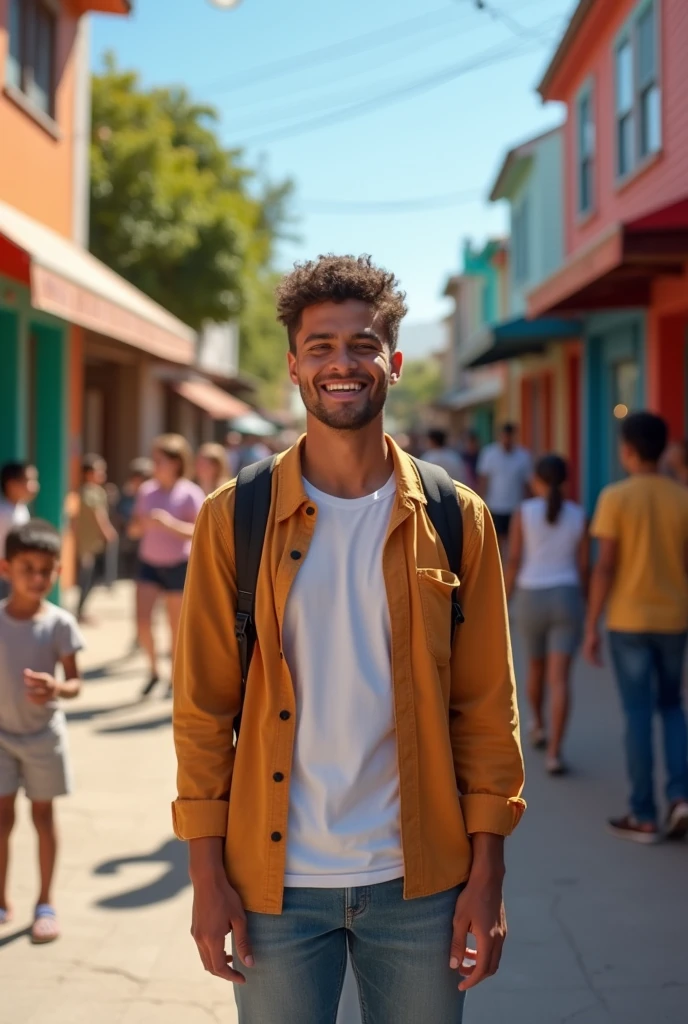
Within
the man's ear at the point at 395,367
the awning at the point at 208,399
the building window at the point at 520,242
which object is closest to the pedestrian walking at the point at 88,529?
the man's ear at the point at 395,367

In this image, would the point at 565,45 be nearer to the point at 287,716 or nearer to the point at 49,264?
A: the point at 49,264

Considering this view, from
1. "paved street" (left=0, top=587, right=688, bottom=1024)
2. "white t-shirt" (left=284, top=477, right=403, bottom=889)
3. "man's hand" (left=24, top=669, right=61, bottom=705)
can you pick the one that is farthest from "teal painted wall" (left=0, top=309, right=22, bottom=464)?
"white t-shirt" (left=284, top=477, right=403, bottom=889)

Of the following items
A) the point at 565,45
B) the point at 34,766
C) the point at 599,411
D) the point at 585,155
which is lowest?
the point at 34,766

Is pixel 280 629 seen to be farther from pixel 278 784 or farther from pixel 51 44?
pixel 51 44

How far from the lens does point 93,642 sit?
11352 millimetres

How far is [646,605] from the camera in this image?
5652 millimetres

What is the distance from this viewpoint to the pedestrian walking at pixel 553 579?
671cm

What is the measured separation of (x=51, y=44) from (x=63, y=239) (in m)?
1.96

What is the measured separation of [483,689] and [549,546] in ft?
15.1

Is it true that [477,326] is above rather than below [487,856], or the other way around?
above

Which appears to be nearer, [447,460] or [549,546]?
[549,546]

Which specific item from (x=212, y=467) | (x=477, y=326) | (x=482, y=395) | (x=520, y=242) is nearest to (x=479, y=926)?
(x=212, y=467)

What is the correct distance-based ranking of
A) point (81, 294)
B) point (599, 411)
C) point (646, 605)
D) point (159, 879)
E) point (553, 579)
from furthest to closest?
1. point (599, 411)
2. point (81, 294)
3. point (553, 579)
4. point (646, 605)
5. point (159, 879)

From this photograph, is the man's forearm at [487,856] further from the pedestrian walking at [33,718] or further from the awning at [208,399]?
the awning at [208,399]
